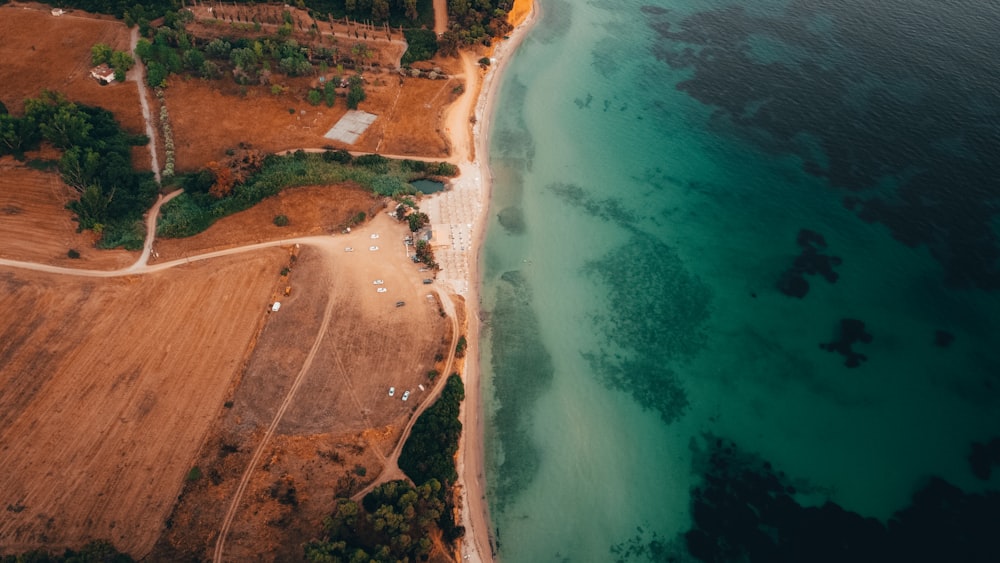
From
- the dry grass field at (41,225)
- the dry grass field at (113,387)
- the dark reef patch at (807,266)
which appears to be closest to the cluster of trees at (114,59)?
the dry grass field at (41,225)

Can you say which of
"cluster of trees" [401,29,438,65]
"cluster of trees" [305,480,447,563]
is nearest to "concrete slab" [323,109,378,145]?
"cluster of trees" [401,29,438,65]

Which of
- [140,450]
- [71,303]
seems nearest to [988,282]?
[140,450]

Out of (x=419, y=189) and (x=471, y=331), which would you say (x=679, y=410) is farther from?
(x=419, y=189)

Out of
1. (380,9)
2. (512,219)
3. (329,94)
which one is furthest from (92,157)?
(512,219)

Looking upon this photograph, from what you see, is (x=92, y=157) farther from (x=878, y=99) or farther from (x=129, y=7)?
(x=878, y=99)

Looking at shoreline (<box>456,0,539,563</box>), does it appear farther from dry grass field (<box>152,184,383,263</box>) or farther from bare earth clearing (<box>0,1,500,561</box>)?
dry grass field (<box>152,184,383,263</box>)

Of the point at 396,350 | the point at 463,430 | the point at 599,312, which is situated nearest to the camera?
the point at 463,430
